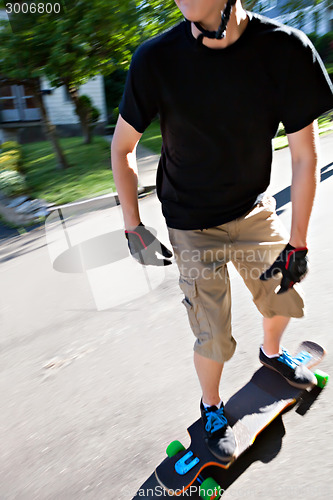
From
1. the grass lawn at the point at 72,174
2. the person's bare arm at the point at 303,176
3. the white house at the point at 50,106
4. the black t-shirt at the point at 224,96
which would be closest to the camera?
the black t-shirt at the point at 224,96

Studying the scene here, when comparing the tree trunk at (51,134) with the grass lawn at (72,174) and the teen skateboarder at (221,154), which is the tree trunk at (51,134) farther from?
the teen skateboarder at (221,154)

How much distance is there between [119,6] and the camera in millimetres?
9430

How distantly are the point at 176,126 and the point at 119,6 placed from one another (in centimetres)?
875

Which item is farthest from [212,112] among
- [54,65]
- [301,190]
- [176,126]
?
[54,65]

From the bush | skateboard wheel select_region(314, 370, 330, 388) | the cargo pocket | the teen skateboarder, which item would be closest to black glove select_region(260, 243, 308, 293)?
the teen skateboarder

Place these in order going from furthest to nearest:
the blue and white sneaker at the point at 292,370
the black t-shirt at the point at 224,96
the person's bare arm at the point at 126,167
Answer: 1. the blue and white sneaker at the point at 292,370
2. the person's bare arm at the point at 126,167
3. the black t-shirt at the point at 224,96

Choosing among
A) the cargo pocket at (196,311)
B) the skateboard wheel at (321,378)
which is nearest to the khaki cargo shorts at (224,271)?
the cargo pocket at (196,311)

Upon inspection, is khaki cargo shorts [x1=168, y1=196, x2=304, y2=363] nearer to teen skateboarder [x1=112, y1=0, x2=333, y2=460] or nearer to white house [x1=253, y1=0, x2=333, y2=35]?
teen skateboarder [x1=112, y1=0, x2=333, y2=460]

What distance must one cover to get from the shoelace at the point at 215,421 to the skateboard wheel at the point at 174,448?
15 centimetres

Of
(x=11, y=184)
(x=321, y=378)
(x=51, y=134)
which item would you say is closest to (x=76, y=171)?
(x=51, y=134)

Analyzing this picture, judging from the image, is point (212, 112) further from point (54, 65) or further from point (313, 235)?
point (54, 65)

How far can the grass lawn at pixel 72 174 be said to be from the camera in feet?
28.6

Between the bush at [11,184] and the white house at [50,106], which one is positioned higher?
the bush at [11,184]

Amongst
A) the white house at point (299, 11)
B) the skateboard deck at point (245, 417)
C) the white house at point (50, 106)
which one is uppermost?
the white house at point (299, 11)
